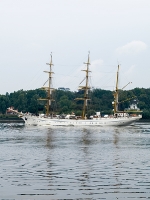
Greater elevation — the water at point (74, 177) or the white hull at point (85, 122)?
the white hull at point (85, 122)

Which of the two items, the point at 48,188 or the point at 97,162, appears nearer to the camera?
the point at 48,188

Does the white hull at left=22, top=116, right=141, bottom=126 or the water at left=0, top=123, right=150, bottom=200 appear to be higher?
the white hull at left=22, top=116, right=141, bottom=126

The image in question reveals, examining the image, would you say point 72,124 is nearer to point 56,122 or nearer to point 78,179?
point 56,122

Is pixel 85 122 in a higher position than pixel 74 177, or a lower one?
higher

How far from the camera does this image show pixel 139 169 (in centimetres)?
3247

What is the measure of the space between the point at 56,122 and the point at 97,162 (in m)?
107

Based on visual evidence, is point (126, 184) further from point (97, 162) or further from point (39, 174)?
point (97, 162)

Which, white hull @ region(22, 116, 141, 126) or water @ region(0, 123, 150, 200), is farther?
white hull @ region(22, 116, 141, 126)

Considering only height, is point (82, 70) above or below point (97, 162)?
above

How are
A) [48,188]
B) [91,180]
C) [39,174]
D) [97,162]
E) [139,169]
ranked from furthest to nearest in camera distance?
[97,162], [139,169], [39,174], [91,180], [48,188]

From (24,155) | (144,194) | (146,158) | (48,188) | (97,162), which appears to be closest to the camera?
(144,194)

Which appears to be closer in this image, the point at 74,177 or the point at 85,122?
the point at 74,177

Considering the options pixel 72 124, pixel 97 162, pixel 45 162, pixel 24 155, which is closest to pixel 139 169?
pixel 97 162

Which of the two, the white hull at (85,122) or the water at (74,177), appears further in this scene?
the white hull at (85,122)
